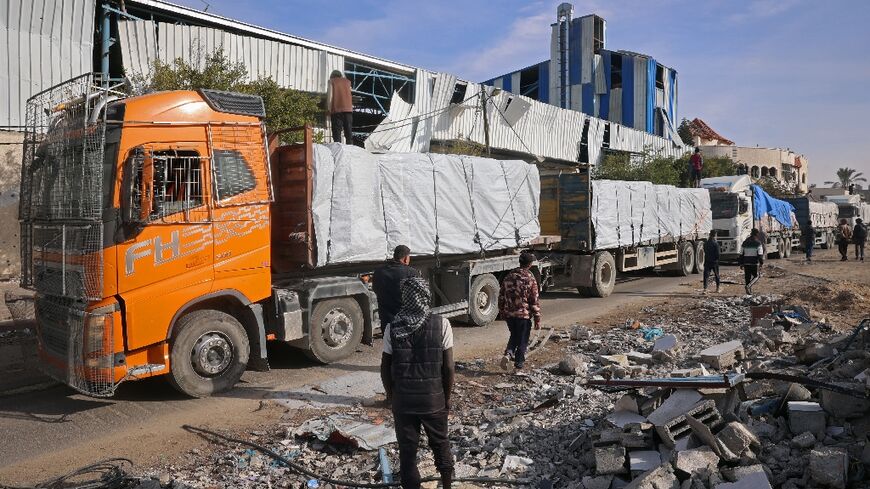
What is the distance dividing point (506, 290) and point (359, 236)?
7.06ft

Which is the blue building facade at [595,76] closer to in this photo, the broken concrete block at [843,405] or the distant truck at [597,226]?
the distant truck at [597,226]

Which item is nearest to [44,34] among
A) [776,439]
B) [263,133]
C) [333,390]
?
[263,133]

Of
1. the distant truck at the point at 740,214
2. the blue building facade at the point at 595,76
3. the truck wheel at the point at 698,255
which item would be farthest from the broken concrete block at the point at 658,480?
the blue building facade at the point at 595,76

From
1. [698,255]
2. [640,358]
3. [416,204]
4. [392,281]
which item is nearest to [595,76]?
[698,255]

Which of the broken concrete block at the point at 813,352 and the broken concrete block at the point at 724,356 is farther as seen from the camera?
the broken concrete block at the point at 724,356

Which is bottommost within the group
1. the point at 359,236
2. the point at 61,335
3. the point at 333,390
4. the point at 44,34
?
the point at 333,390

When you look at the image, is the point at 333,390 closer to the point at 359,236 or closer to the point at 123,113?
the point at 359,236

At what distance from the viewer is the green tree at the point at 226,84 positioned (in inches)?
505

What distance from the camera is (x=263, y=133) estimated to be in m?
7.12

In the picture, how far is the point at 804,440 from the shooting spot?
4250 mm

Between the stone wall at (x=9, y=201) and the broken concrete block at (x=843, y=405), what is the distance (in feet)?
50.3

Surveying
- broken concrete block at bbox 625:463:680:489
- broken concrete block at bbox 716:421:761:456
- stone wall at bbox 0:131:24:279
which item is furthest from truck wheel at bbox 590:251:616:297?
stone wall at bbox 0:131:24:279

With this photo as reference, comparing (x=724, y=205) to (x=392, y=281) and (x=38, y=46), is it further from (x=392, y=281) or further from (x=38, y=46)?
(x=38, y=46)

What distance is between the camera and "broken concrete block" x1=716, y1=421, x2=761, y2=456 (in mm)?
4137
